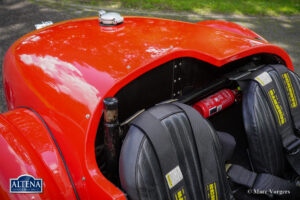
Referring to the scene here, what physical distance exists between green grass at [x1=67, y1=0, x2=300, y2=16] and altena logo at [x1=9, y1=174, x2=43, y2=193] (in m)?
4.60

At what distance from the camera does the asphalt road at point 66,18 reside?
15.0 ft

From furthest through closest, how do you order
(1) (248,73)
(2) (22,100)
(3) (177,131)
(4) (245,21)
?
(4) (245,21), (1) (248,73), (2) (22,100), (3) (177,131)

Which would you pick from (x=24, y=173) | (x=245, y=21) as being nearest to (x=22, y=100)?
(x=24, y=173)

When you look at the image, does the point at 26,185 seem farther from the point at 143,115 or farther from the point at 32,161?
the point at 143,115

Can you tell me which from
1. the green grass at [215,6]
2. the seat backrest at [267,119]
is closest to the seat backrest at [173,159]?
the seat backrest at [267,119]

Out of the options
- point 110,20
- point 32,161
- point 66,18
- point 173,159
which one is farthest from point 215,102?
point 66,18

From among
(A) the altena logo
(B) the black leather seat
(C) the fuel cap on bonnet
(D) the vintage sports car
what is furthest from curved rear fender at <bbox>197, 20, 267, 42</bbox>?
(A) the altena logo

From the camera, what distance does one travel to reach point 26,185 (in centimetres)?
130

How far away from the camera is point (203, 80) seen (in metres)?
2.10

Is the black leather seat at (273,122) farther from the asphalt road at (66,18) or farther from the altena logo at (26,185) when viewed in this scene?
the asphalt road at (66,18)

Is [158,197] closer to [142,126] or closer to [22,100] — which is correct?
[142,126]

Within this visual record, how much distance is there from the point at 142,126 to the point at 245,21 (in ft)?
14.5

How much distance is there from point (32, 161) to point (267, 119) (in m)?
1.30

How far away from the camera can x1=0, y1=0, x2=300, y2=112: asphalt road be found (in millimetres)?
4566
